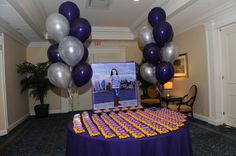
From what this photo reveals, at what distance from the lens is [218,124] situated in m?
4.36

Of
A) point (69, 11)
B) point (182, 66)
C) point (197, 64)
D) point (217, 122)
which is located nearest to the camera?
point (69, 11)

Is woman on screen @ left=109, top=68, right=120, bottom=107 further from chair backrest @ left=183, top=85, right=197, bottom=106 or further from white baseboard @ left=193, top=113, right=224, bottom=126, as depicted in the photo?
white baseboard @ left=193, top=113, right=224, bottom=126

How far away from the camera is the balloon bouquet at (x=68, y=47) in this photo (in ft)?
→ 8.57

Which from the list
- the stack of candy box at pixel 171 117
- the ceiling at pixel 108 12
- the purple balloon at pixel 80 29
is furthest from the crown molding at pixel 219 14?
the purple balloon at pixel 80 29

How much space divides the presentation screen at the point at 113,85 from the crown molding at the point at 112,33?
3.18 metres

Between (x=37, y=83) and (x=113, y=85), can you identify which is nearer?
(x=113, y=85)

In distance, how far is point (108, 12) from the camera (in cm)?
476

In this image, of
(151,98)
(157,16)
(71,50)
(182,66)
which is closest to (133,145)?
(71,50)

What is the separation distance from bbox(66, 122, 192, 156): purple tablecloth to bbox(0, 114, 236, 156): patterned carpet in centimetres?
145

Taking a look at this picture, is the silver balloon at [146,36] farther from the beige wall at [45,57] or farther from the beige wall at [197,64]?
the beige wall at [45,57]

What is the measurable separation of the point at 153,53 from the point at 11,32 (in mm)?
3833

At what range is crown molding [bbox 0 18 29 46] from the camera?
422 cm

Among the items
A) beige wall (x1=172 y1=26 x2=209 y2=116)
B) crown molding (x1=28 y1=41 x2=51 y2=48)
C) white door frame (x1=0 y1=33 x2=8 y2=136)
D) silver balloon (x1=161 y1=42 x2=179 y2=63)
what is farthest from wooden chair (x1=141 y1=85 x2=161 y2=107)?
crown molding (x1=28 y1=41 x2=51 y2=48)

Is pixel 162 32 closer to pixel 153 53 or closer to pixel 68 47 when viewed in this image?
pixel 153 53
